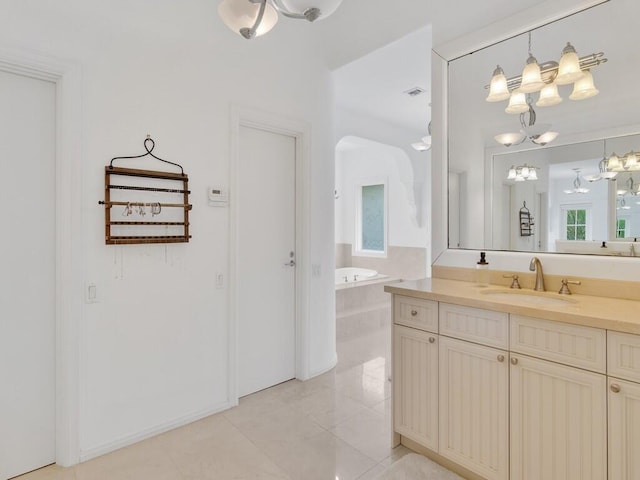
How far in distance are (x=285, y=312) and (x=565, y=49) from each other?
262cm

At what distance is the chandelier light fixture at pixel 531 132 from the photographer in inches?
79.8

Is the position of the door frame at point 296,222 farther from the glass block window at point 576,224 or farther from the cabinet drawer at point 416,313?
the glass block window at point 576,224

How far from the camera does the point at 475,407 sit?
1.72 m

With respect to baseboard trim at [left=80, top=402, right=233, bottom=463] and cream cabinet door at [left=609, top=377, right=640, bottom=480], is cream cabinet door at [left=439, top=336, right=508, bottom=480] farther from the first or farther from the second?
baseboard trim at [left=80, top=402, right=233, bottom=463]

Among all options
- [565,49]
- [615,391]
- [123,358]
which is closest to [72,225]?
[123,358]

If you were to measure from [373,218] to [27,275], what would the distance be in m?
5.23

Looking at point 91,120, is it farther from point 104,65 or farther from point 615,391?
point 615,391

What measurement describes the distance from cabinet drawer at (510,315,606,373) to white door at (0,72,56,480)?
2470 mm

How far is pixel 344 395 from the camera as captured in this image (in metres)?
Answer: 2.79

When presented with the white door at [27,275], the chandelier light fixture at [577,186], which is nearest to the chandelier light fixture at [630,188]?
the chandelier light fixture at [577,186]

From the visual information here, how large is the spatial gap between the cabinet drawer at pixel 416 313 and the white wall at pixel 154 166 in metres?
1.28

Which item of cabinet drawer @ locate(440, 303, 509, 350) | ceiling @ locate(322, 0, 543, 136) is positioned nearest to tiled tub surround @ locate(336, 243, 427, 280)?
ceiling @ locate(322, 0, 543, 136)

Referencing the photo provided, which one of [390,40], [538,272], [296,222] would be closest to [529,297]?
[538,272]

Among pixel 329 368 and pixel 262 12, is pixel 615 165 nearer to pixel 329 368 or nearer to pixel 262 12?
pixel 262 12
